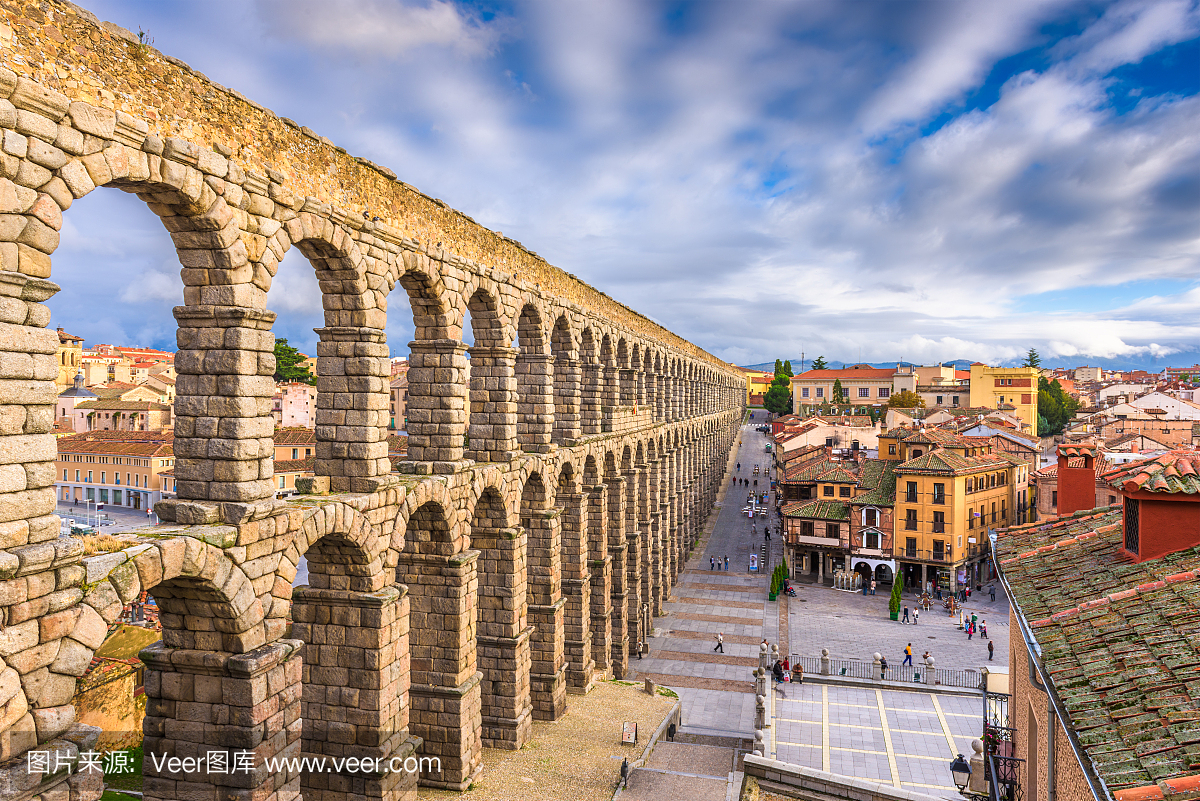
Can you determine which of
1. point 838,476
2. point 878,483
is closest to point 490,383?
point 838,476

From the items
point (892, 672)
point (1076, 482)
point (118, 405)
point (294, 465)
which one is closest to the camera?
point (1076, 482)

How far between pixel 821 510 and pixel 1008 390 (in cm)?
6089

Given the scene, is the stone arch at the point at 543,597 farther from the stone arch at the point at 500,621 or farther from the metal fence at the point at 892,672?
the metal fence at the point at 892,672

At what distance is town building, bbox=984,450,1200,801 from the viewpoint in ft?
25.6

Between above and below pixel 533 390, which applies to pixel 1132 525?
below

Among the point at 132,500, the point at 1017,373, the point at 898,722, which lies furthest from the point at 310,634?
the point at 1017,373

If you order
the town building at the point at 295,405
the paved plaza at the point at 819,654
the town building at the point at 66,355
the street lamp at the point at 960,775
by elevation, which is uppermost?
the town building at the point at 66,355

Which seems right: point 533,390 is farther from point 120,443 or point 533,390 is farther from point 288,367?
point 288,367

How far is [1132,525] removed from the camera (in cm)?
1315

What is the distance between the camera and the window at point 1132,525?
1280 centimetres

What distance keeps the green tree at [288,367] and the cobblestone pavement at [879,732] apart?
51.1 metres

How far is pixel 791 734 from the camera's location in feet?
91.7

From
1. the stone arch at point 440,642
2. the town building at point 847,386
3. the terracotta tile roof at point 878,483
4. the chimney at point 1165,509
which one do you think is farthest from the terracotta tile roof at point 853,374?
the chimney at point 1165,509

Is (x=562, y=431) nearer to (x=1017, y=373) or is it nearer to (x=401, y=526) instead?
(x=401, y=526)
